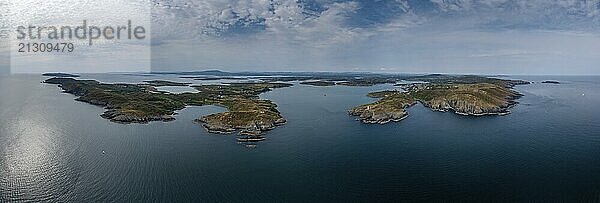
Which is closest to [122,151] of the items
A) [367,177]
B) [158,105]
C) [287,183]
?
[287,183]

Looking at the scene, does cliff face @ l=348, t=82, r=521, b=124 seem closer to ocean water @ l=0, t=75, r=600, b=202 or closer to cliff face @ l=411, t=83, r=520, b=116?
cliff face @ l=411, t=83, r=520, b=116

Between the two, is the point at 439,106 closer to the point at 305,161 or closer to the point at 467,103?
the point at 467,103

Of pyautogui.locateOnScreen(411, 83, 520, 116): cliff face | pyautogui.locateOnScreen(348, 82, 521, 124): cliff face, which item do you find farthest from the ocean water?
pyautogui.locateOnScreen(411, 83, 520, 116): cliff face

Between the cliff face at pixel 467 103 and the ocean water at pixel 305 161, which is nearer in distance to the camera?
the ocean water at pixel 305 161

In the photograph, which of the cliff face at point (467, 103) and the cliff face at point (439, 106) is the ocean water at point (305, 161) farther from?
the cliff face at point (467, 103)

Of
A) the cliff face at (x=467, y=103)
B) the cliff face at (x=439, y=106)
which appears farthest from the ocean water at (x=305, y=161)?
the cliff face at (x=467, y=103)

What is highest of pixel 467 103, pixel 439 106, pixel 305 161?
pixel 467 103

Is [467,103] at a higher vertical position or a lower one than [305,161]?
higher

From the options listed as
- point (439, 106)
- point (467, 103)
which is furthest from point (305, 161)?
point (439, 106)
